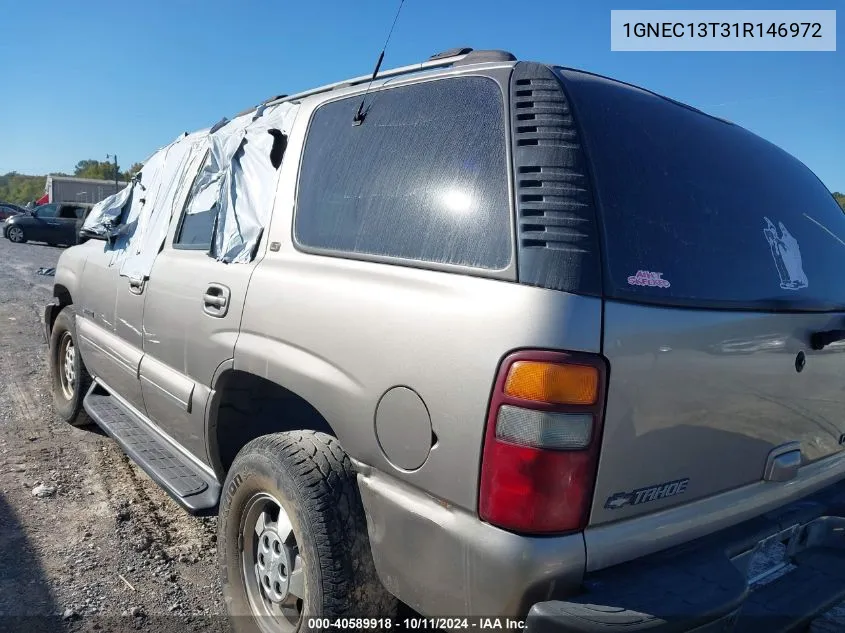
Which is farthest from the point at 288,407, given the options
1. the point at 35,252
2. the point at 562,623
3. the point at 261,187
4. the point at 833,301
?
the point at 35,252

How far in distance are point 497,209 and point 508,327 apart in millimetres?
358

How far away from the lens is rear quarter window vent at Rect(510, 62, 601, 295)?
1685 millimetres

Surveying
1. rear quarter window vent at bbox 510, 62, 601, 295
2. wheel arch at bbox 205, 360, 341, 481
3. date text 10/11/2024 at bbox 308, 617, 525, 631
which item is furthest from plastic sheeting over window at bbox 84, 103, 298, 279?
date text 10/11/2024 at bbox 308, 617, 525, 631

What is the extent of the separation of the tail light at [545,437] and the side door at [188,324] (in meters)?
1.36

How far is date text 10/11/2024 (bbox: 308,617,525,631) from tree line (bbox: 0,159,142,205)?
7925 centimetres

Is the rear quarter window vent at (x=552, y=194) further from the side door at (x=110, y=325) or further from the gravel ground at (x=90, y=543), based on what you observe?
the side door at (x=110, y=325)

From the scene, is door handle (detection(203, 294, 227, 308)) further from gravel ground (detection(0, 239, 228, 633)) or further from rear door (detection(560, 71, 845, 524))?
rear door (detection(560, 71, 845, 524))

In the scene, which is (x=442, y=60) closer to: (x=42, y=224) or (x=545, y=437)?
(x=545, y=437)

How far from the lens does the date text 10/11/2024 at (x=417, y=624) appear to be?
1.66 meters

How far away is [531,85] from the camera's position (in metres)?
1.93

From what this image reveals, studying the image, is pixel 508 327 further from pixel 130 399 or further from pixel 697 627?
pixel 130 399

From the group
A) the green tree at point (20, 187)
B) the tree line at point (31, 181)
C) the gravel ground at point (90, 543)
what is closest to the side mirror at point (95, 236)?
the gravel ground at point (90, 543)

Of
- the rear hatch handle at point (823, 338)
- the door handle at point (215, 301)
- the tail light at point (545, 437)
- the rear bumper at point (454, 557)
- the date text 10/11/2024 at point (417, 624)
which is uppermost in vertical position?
the door handle at point (215, 301)

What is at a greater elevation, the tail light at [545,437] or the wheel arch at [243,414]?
the tail light at [545,437]
